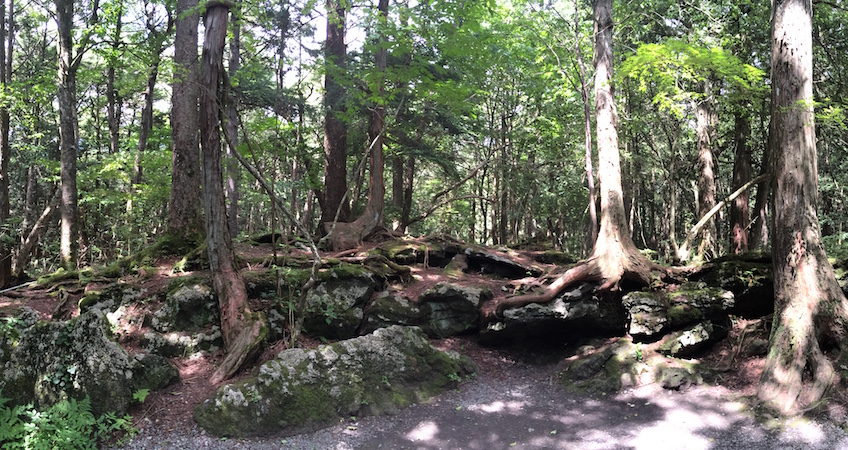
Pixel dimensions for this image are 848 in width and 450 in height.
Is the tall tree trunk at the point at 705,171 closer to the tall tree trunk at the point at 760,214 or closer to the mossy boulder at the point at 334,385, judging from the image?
the tall tree trunk at the point at 760,214

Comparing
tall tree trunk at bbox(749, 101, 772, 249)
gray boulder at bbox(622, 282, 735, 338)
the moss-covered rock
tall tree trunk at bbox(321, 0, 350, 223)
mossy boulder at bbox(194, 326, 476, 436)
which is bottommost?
mossy boulder at bbox(194, 326, 476, 436)

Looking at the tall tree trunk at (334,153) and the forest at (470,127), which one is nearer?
the forest at (470,127)

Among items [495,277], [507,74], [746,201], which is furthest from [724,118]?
[495,277]

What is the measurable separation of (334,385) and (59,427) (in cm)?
315

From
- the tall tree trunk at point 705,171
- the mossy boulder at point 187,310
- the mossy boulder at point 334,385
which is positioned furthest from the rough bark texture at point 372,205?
the tall tree trunk at point 705,171

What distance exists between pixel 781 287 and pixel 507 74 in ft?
41.4

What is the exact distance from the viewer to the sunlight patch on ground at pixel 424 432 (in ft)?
19.6

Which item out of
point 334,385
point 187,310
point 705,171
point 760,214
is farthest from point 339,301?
point 760,214

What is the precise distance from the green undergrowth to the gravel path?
1.17 feet

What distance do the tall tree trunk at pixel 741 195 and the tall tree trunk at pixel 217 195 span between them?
11.0 metres

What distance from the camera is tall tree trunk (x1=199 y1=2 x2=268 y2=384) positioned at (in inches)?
300

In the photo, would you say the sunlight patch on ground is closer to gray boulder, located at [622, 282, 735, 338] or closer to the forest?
the forest

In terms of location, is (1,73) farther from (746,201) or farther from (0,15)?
(746,201)

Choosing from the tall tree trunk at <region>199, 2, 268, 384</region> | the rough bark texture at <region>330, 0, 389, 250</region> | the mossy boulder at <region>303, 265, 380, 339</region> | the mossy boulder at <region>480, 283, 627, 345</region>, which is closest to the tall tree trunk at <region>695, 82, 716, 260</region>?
the mossy boulder at <region>480, 283, 627, 345</region>
